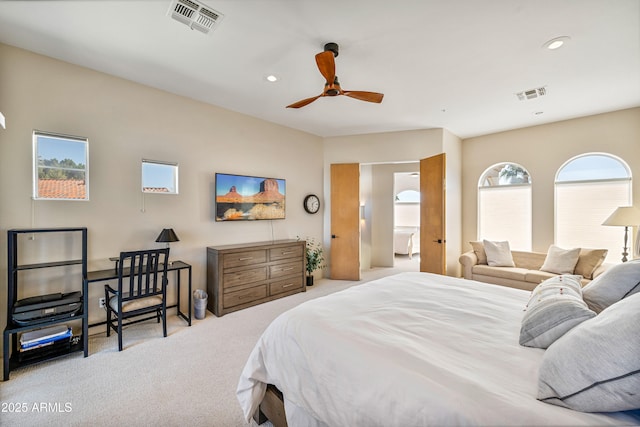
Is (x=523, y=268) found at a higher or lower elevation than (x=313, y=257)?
lower

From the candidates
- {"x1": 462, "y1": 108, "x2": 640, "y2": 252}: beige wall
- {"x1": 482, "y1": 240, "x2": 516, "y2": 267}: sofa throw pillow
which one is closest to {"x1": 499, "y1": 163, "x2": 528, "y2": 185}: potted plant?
{"x1": 462, "y1": 108, "x2": 640, "y2": 252}: beige wall

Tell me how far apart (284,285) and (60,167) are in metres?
3.11

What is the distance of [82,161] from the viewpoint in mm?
2906

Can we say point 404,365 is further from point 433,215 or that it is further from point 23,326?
point 433,215

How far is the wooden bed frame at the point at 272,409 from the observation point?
5.29ft

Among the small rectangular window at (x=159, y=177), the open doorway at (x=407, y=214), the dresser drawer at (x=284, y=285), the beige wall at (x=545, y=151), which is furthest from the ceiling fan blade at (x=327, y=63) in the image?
the open doorway at (x=407, y=214)

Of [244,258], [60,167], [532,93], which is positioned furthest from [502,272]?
[60,167]

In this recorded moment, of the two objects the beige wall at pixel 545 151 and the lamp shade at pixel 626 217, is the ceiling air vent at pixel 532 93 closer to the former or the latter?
the beige wall at pixel 545 151

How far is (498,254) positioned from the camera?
456 centimetres

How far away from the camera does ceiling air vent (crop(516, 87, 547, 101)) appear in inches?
135

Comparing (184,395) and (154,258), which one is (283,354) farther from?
(154,258)

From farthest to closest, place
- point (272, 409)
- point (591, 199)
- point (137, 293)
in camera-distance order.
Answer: point (591, 199), point (137, 293), point (272, 409)

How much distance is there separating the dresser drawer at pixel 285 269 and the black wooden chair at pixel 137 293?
1.55 metres

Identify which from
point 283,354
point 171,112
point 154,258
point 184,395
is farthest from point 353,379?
point 171,112
